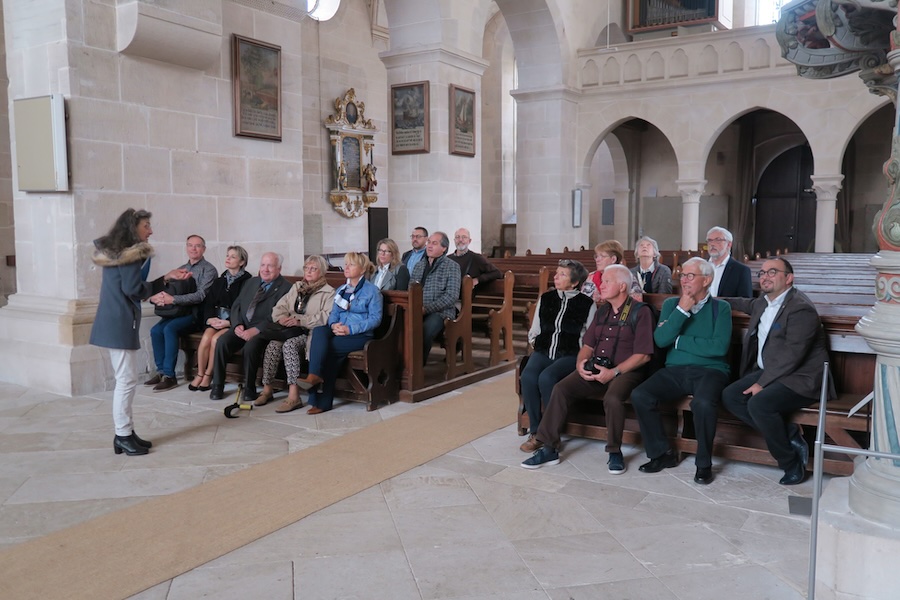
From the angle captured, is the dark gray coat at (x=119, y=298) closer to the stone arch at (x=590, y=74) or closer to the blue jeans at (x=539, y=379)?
the blue jeans at (x=539, y=379)

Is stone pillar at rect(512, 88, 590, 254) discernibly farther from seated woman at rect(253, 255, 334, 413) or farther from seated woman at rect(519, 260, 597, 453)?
seated woman at rect(519, 260, 597, 453)

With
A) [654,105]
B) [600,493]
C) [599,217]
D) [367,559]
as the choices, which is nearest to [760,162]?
[599,217]

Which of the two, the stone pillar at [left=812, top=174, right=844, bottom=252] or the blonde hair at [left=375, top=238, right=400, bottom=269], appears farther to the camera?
the stone pillar at [left=812, top=174, right=844, bottom=252]

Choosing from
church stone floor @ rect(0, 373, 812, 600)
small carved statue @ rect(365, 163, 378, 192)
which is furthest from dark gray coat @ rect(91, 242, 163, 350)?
small carved statue @ rect(365, 163, 378, 192)

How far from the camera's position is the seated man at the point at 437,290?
20.6 feet

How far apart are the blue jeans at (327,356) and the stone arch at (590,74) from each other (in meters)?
10.6

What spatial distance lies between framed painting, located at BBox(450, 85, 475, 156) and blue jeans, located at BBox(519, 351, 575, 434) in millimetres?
6033

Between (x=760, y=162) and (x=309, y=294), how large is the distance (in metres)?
15.5

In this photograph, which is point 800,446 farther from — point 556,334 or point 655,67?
point 655,67

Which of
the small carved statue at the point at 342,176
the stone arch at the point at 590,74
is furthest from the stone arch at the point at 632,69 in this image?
the small carved statue at the point at 342,176

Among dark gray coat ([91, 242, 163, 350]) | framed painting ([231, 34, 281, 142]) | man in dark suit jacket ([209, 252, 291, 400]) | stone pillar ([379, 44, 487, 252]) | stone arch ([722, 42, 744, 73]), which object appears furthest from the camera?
stone arch ([722, 42, 744, 73])

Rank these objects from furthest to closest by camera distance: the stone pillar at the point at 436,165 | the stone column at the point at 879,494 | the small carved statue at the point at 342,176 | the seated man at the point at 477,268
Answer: the small carved statue at the point at 342,176
the stone pillar at the point at 436,165
the seated man at the point at 477,268
the stone column at the point at 879,494

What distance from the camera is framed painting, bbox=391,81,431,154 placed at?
10.1 meters

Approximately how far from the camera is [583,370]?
4.40m
